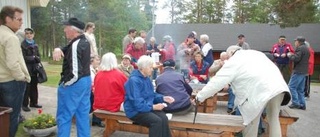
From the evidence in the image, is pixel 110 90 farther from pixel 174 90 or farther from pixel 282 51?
pixel 282 51

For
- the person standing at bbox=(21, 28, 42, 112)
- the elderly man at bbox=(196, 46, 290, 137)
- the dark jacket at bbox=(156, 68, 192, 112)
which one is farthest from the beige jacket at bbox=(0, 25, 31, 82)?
the elderly man at bbox=(196, 46, 290, 137)

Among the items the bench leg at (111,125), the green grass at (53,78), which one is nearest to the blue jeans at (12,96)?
the bench leg at (111,125)

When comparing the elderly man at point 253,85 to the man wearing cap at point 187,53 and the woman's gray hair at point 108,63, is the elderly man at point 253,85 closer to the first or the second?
the woman's gray hair at point 108,63

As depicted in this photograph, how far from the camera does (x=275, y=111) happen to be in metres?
3.59

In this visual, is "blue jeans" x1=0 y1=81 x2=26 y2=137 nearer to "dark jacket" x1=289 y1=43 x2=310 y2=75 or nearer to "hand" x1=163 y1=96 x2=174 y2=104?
"hand" x1=163 y1=96 x2=174 y2=104

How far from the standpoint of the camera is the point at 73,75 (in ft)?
11.6

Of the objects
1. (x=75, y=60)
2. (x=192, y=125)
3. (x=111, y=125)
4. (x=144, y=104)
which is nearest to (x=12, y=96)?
(x=75, y=60)

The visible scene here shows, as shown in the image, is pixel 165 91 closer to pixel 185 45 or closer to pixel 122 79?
pixel 122 79

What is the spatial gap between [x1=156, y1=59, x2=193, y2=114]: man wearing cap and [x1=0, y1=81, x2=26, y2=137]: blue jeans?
1764mm

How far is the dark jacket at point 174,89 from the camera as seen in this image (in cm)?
399

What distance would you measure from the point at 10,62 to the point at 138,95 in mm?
1546

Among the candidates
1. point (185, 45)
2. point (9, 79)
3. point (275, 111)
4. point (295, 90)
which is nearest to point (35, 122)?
point (9, 79)

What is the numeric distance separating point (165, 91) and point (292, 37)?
69.1 feet

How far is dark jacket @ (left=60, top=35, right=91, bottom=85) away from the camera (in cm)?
356
